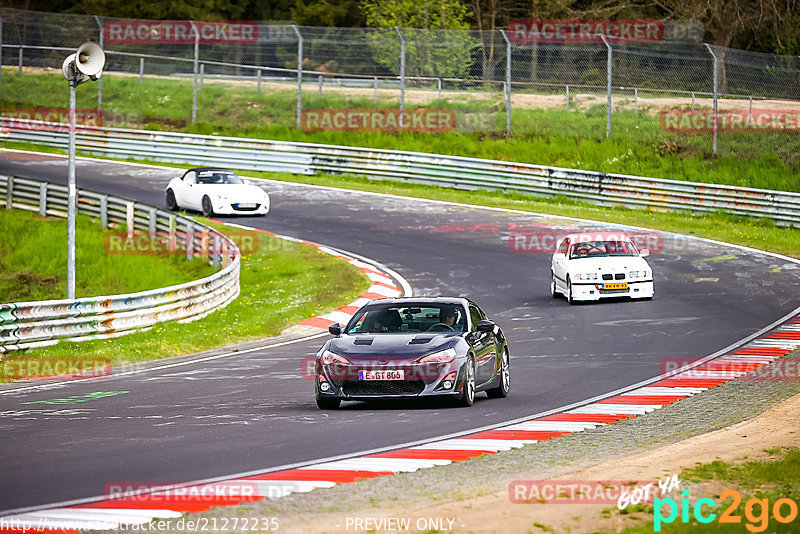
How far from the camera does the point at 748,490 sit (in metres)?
7.95

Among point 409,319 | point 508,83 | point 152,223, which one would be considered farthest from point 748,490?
point 508,83

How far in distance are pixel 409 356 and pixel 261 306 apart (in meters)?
11.1

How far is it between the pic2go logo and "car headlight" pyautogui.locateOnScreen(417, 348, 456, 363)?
4.62 meters

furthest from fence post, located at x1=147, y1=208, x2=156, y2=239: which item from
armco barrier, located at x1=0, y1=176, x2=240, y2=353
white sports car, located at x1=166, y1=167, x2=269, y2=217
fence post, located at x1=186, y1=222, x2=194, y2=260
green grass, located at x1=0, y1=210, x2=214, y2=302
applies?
white sports car, located at x1=166, y1=167, x2=269, y2=217

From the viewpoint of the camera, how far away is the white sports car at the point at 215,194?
3136 centimetres

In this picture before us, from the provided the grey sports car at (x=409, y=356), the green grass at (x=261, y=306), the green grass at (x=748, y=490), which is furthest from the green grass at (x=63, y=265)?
the green grass at (x=748, y=490)

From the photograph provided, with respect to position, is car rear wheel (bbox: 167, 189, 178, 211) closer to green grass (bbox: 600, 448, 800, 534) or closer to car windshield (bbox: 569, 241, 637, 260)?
car windshield (bbox: 569, 241, 637, 260)

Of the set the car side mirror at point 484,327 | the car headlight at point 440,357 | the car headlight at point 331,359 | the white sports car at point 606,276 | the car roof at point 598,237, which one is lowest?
the white sports car at point 606,276

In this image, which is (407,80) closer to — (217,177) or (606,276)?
(217,177)

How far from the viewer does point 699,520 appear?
23.3 ft

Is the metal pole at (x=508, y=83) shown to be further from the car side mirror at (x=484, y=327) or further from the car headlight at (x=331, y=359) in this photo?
the car headlight at (x=331, y=359)

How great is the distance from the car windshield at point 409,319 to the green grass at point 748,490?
14.6ft

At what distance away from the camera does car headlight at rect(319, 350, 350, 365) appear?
39.9 feet

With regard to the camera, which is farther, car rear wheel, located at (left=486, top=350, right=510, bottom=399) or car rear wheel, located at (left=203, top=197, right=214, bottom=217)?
car rear wheel, located at (left=203, top=197, right=214, bottom=217)
